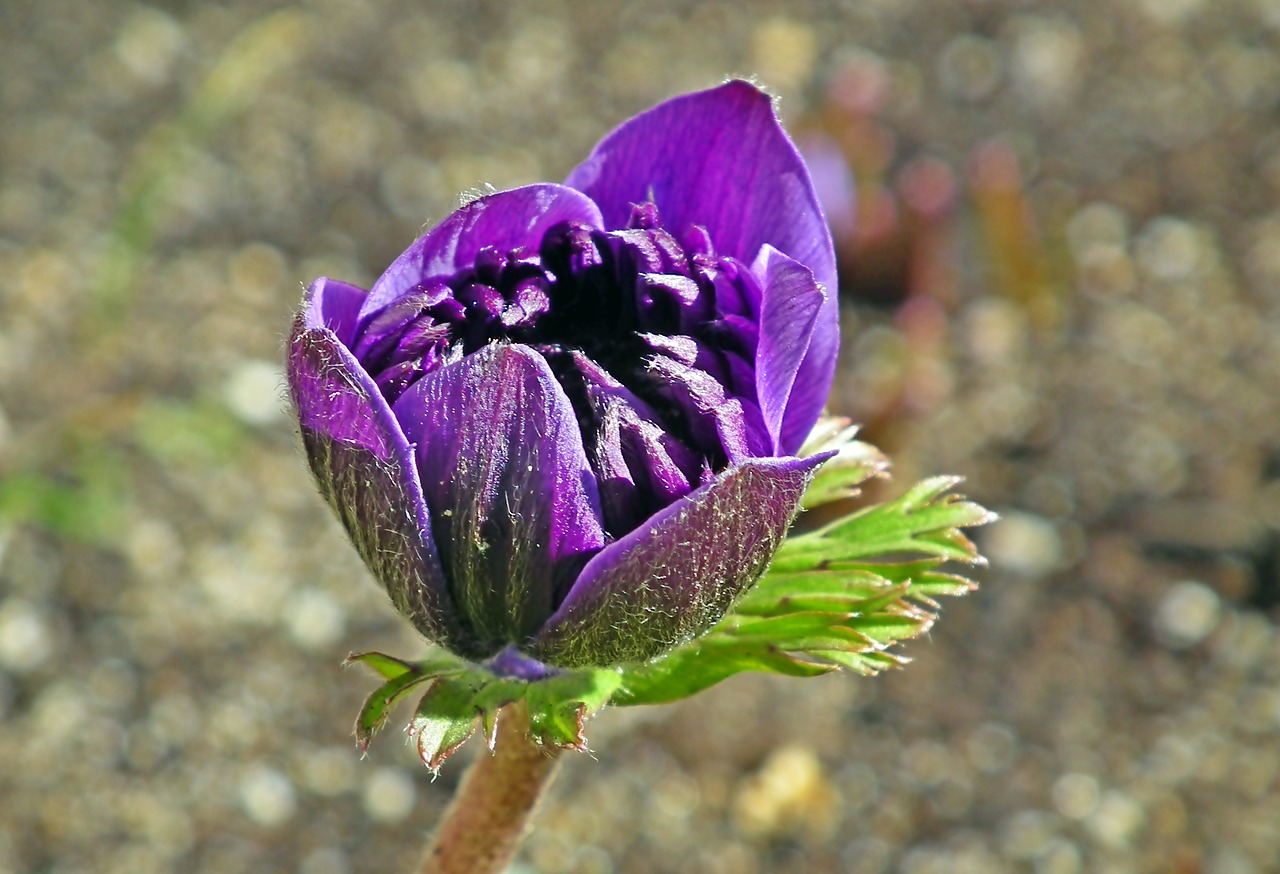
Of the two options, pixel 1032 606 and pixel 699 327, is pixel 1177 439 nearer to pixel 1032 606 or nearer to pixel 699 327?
pixel 1032 606

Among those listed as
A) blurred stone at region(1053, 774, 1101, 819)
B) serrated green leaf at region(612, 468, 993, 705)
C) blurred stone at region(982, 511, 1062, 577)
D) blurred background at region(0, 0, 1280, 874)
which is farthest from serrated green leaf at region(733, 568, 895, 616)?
blurred stone at region(982, 511, 1062, 577)

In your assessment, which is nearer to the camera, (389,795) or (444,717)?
(444,717)

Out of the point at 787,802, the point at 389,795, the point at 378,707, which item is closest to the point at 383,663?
the point at 378,707

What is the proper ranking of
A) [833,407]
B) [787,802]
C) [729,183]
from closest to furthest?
[729,183] → [787,802] → [833,407]

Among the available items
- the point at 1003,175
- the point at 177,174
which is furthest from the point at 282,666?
the point at 1003,175

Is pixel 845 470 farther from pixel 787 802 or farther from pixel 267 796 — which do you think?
pixel 267 796

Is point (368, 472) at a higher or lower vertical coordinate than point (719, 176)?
lower
